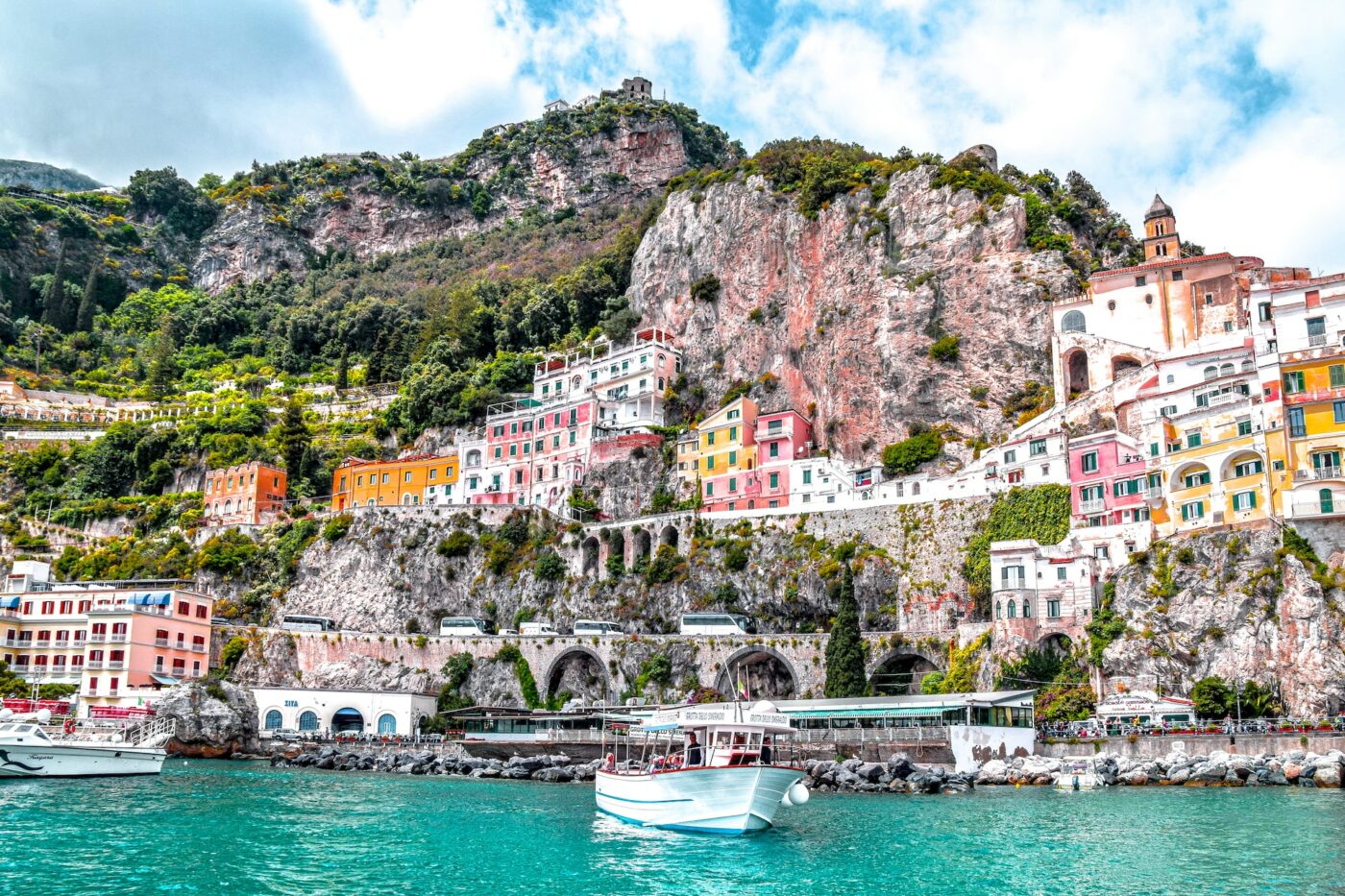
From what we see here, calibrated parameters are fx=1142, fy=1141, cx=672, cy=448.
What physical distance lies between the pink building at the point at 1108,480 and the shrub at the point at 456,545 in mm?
38353

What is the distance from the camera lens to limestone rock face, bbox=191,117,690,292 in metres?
144

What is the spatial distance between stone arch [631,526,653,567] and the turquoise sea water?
2841cm

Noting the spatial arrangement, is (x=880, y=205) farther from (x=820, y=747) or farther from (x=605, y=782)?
(x=605, y=782)

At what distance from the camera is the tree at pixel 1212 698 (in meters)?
47.2

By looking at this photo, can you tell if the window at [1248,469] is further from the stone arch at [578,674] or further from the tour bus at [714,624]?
the stone arch at [578,674]

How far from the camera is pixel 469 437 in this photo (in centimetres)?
8838

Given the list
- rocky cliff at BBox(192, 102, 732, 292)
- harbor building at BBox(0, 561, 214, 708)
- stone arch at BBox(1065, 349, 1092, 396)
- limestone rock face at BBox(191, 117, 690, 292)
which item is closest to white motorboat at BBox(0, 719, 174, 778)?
harbor building at BBox(0, 561, 214, 708)

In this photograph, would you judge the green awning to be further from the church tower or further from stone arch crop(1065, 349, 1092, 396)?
the church tower

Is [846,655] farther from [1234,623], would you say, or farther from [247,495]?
[247,495]

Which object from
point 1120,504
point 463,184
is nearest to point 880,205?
point 1120,504

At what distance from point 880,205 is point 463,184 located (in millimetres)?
86739

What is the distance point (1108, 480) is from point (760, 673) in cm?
2090

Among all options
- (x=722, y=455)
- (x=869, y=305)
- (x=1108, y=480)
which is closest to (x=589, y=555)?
(x=722, y=455)

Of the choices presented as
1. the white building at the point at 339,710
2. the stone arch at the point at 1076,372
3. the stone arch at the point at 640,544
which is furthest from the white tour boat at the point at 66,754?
the stone arch at the point at 1076,372
